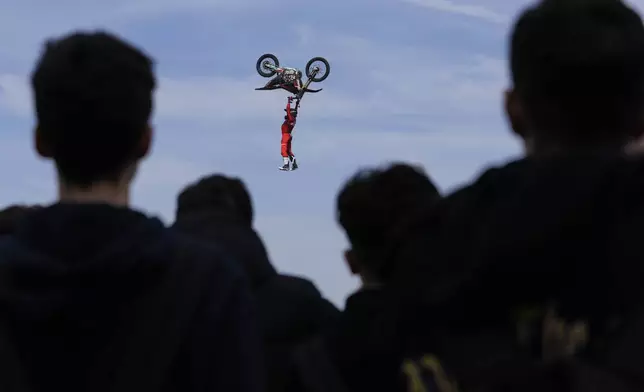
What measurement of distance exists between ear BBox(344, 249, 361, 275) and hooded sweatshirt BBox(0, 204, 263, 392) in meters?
0.89

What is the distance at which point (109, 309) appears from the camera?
2.46 metres

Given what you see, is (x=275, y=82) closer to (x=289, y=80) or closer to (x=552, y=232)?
(x=289, y=80)

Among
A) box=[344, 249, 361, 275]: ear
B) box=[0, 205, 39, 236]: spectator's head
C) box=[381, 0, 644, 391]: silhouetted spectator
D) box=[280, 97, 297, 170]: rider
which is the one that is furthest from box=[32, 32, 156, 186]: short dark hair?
box=[280, 97, 297, 170]: rider

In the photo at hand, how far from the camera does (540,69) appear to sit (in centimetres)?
196

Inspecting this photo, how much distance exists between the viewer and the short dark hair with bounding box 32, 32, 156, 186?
2465mm

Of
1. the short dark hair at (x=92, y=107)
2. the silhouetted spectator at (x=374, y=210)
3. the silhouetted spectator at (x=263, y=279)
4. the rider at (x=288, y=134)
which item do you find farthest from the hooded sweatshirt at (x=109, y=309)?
the rider at (x=288, y=134)

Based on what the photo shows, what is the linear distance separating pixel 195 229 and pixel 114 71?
1603mm

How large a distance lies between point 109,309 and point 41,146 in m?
0.43

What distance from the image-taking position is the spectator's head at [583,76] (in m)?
1.93

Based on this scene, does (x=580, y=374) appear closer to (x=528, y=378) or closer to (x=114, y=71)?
(x=528, y=378)

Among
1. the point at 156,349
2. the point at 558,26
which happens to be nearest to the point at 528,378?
the point at 558,26

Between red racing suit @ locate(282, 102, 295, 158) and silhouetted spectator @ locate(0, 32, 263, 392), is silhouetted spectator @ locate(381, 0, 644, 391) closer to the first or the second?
silhouetted spectator @ locate(0, 32, 263, 392)

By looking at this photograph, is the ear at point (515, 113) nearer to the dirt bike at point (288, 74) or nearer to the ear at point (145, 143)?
the ear at point (145, 143)

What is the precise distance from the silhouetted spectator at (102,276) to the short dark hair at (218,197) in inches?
64.5
